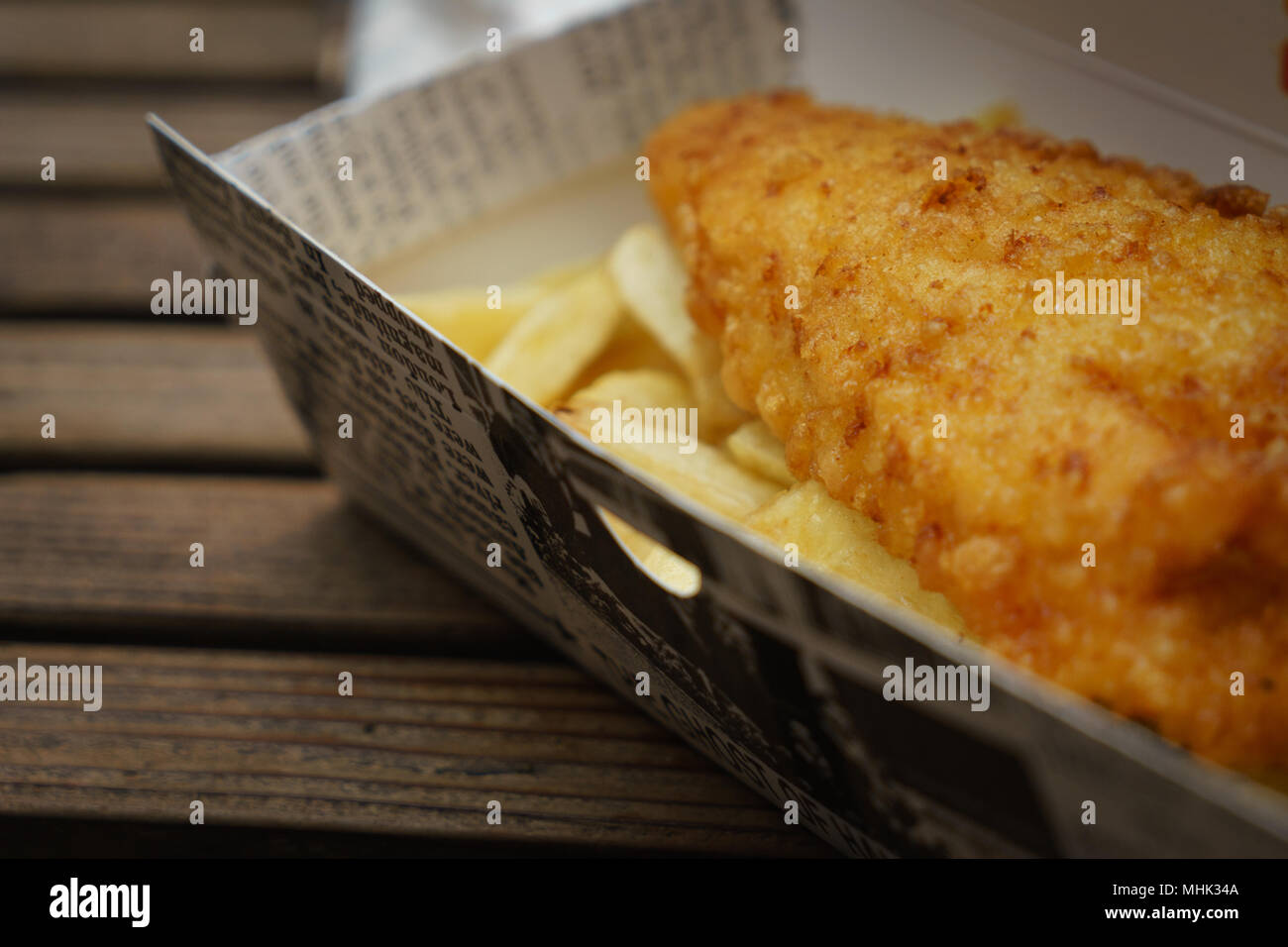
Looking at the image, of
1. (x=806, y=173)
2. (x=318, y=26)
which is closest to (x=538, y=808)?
(x=806, y=173)

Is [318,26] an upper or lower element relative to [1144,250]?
upper

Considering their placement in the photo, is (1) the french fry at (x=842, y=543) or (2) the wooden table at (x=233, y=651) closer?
(1) the french fry at (x=842, y=543)

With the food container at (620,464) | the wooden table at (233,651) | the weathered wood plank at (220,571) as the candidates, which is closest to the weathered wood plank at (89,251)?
the wooden table at (233,651)

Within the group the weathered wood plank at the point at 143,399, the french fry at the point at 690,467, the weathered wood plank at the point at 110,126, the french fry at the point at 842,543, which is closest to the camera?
the french fry at the point at 842,543

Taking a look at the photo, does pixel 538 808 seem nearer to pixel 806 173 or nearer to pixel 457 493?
pixel 457 493

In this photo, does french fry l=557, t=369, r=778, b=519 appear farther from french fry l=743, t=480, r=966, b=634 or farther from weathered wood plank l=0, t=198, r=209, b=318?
weathered wood plank l=0, t=198, r=209, b=318

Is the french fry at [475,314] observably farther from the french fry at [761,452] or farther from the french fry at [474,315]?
the french fry at [761,452]

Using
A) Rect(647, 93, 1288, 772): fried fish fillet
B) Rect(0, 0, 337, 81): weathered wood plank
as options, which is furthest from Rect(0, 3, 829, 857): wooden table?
Rect(0, 0, 337, 81): weathered wood plank
